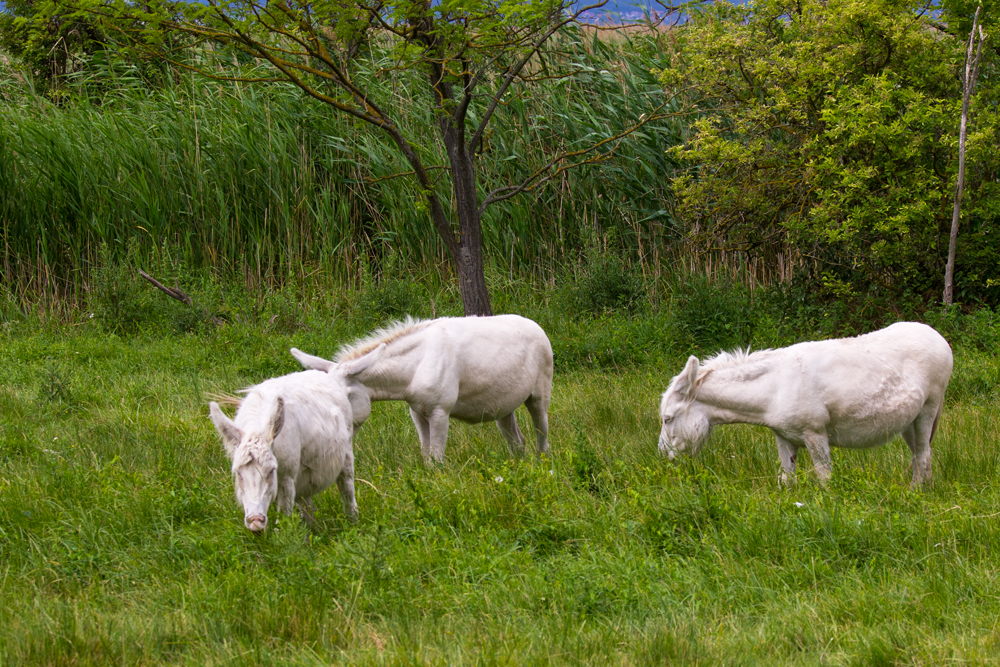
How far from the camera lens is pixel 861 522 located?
471 cm

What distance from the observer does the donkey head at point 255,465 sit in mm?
4273

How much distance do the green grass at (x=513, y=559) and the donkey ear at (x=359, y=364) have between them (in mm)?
760

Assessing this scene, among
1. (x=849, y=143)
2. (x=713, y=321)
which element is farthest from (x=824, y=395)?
(x=713, y=321)

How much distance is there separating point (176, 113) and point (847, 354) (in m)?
10.3

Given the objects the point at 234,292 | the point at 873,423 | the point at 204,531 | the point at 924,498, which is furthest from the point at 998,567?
the point at 234,292

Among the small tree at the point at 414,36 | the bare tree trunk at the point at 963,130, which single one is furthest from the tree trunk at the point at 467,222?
the bare tree trunk at the point at 963,130

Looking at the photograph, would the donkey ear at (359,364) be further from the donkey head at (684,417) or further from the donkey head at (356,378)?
the donkey head at (684,417)

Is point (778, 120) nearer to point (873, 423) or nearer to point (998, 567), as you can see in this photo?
point (873, 423)

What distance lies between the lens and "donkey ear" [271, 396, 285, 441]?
4566 millimetres

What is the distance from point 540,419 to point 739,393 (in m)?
2.01

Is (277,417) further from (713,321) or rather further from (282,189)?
(282,189)

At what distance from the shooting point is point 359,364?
622cm

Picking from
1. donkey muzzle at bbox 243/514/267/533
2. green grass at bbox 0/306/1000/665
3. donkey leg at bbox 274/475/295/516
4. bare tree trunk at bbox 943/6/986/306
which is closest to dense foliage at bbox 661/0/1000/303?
bare tree trunk at bbox 943/6/986/306

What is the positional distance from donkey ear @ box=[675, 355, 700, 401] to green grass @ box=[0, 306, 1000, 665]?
492mm
